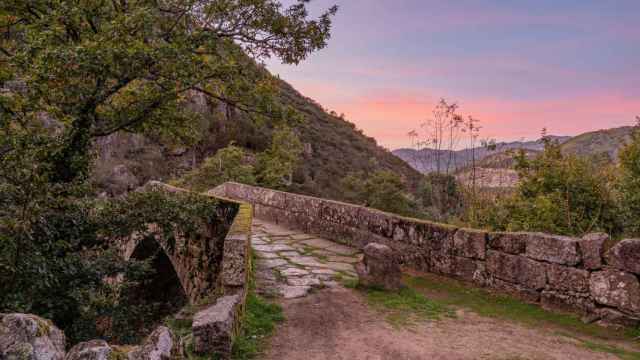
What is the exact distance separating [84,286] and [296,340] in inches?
122

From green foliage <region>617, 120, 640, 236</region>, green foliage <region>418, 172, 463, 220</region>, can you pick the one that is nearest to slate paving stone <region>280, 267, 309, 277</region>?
green foliage <region>617, 120, 640, 236</region>

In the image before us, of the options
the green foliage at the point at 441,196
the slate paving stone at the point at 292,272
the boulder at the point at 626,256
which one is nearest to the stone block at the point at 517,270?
the boulder at the point at 626,256

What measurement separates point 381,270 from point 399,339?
6.16 feet

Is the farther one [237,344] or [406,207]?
[406,207]

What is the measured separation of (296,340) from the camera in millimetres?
4797

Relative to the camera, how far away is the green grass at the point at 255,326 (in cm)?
437

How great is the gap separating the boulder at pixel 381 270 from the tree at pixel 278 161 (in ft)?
61.4

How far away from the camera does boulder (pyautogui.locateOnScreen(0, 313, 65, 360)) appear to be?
2055mm

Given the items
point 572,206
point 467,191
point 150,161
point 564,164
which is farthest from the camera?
point 150,161

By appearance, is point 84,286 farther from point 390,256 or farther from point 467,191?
point 467,191

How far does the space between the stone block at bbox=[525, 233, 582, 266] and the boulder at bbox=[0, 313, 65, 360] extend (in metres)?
5.63

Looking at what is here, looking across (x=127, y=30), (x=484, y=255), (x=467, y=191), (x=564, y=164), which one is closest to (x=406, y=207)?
(x=467, y=191)

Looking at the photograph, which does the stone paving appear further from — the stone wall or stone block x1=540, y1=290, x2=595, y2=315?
A: stone block x1=540, y1=290, x2=595, y2=315

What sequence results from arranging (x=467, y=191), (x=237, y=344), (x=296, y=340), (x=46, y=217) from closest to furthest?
(x=237, y=344), (x=296, y=340), (x=46, y=217), (x=467, y=191)
